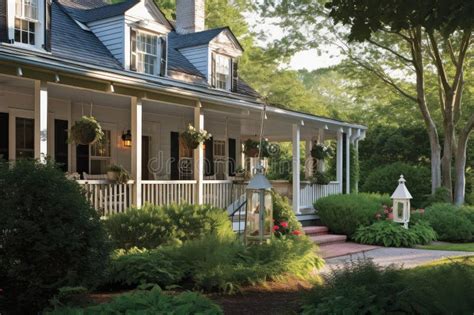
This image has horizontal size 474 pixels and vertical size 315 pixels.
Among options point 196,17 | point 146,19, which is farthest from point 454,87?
point 146,19

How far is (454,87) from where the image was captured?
1969 centimetres

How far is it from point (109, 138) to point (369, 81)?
45.6 ft

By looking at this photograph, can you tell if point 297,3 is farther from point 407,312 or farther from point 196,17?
point 407,312

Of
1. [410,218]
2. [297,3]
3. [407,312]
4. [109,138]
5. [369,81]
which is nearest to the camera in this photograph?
[407,312]

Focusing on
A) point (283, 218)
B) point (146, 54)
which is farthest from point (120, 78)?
point (283, 218)

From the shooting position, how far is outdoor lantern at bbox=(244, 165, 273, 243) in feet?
27.7

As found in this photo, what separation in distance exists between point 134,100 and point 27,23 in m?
2.84

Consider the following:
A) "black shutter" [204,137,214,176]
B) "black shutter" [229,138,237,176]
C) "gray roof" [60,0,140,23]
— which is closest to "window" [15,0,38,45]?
"gray roof" [60,0,140,23]

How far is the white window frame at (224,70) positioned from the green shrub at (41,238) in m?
11.7

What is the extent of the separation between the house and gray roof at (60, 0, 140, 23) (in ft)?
0.14

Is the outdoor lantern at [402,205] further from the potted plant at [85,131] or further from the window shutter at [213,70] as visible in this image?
the potted plant at [85,131]

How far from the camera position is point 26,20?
1127 cm

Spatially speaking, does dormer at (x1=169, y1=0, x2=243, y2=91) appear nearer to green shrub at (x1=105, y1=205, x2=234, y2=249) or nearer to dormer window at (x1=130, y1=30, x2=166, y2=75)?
dormer window at (x1=130, y1=30, x2=166, y2=75)

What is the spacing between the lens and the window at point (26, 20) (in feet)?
36.7
